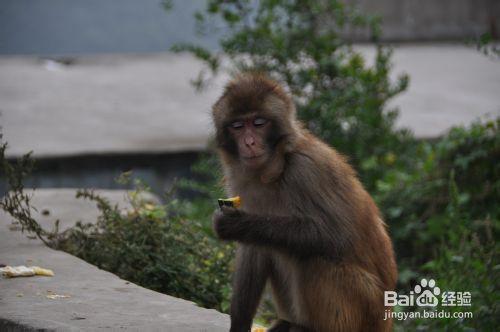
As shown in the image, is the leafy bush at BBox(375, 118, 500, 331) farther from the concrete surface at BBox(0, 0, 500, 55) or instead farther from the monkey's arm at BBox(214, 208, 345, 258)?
the concrete surface at BBox(0, 0, 500, 55)

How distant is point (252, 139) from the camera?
545 cm

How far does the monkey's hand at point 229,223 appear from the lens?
530cm

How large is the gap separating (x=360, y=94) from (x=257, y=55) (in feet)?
3.73

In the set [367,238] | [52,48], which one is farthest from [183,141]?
[367,238]

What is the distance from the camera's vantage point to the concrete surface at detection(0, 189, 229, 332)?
5.11 metres

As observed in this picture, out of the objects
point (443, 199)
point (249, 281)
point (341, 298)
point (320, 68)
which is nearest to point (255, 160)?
point (249, 281)

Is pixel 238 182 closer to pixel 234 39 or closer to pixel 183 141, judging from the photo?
pixel 234 39

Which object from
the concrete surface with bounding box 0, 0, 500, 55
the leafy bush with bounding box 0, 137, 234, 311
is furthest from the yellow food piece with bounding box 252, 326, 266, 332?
the concrete surface with bounding box 0, 0, 500, 55

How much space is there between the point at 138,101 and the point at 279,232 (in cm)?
823

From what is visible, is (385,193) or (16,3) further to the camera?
(16,3)

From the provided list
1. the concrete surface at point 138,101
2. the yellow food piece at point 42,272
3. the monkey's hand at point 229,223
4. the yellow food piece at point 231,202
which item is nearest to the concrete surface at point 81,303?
the yellow food piece at point 42,272

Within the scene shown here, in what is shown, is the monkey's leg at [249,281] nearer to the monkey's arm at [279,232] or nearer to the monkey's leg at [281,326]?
the monkey's leg at [281,326]

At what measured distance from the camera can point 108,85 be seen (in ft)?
45.2

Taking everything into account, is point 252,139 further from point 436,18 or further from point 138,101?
point 436,18
